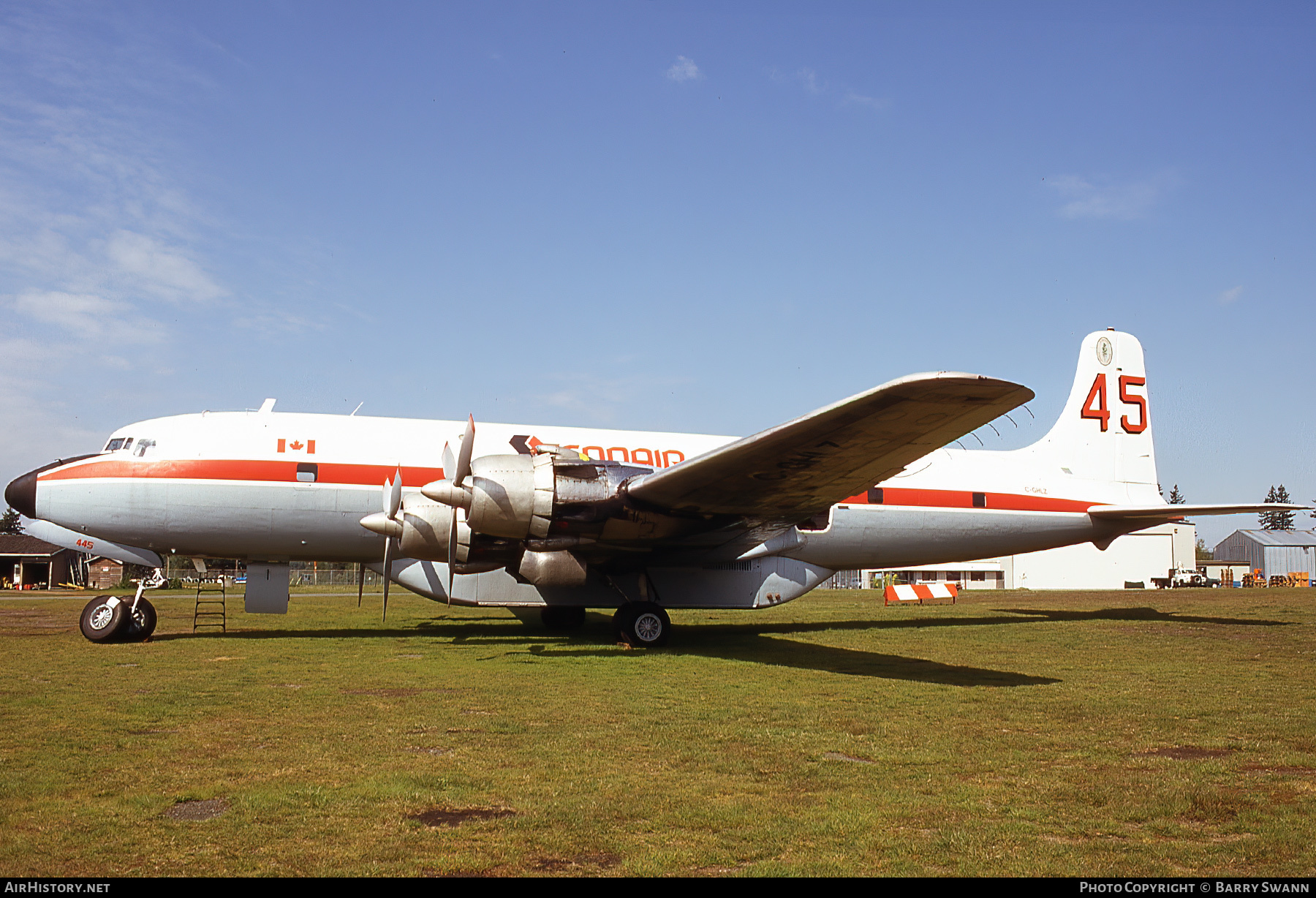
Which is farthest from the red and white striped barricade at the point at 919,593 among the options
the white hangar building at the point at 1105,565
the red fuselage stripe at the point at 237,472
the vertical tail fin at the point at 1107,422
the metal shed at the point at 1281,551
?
the metal shed at the point at 1281,551

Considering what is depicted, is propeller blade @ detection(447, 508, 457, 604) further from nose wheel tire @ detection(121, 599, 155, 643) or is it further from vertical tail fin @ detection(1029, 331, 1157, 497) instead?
A: vertical tail fin @ detection(1029, 331, 1157, 497)

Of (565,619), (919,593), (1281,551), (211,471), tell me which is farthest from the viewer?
(1281,551)

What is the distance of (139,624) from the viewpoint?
1455 centimetres

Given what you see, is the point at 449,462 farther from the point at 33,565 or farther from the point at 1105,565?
the point at 33,565

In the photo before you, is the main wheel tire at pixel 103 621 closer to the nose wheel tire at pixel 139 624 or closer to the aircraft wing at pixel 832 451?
the nose wheel tire at pixel 139 624

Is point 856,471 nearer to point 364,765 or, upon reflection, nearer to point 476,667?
point 476,667

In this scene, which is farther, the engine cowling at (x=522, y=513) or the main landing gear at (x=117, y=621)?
the main landing gear at (x=117, y=621)

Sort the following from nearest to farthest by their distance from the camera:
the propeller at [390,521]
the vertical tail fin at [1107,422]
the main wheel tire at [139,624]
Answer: the propeller at [390,521]
the main wheel tire at [139,624]
the vertical tail fin at [1107,422]

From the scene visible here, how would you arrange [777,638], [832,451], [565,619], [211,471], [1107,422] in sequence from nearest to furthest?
[832,451], [211,471], [777,638], [565,619], [1107,422]

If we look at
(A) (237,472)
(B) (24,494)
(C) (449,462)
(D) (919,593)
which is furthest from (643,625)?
(D) (919,593)

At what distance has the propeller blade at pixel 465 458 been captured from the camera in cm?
1183

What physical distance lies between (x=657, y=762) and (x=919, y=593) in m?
26.0

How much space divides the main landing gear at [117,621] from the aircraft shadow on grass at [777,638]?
2.03 feet

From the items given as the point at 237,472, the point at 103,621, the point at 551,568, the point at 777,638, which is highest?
the point at 237,472
